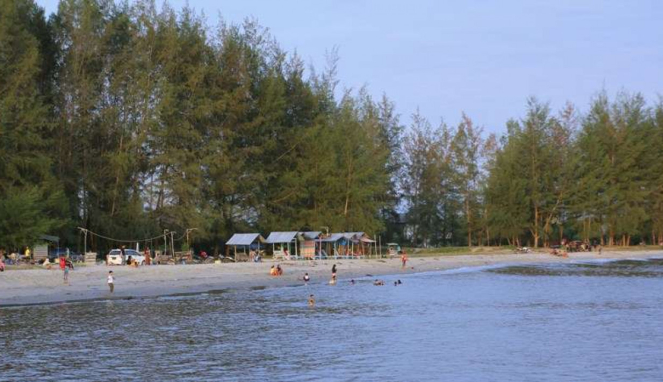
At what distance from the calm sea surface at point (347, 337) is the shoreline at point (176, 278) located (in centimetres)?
211

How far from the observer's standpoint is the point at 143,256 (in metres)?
53.8

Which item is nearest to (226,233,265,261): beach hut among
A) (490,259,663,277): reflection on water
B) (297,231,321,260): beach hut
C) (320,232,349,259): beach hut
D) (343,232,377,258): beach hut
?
(297,231,321,260): beach hut

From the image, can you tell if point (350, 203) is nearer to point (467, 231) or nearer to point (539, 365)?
point (467, 231)

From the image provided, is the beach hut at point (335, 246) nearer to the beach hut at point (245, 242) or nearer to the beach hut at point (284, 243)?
the beach hut at point (284, 243)

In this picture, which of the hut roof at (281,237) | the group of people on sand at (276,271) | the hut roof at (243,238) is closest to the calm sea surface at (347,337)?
the group of people on sand at (276,271)

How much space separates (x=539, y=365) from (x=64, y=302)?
70.2ft

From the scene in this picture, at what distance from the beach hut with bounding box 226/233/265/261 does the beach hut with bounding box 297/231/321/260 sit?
317 cm

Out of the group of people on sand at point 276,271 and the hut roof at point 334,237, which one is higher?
the hut roof at point 334,237

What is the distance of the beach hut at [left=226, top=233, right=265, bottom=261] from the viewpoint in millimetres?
62750

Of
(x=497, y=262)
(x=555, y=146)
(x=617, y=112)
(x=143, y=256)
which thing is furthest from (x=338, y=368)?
(x=617, y=112)

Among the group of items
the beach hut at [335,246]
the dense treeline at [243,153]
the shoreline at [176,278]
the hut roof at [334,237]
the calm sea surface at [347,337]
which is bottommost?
the calm sea surface at [347,337]

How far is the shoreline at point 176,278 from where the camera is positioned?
120 feet

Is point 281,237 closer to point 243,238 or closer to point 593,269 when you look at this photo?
point 243,238

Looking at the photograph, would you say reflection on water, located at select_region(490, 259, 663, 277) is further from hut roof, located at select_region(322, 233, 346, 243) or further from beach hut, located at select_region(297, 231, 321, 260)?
beach hut, located at select_region(297, 231, 321, 260)
